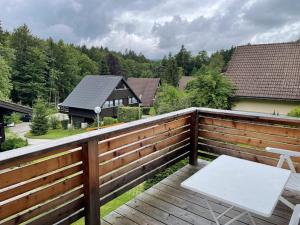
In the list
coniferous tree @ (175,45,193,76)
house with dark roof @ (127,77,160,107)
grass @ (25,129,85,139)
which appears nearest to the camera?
grass @ (25,129,85,139)

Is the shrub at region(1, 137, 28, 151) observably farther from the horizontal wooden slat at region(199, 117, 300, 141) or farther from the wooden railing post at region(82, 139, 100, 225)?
the wooden railing post at region(82, 139, 100, 225)

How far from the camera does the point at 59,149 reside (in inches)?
71.4

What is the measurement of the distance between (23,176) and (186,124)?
221 centimetres

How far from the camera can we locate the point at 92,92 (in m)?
25.2

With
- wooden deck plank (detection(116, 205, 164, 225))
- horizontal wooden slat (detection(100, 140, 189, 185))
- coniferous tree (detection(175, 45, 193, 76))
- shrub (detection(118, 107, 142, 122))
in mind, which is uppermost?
coniferous tree (detection(175, 45, 193, 76))

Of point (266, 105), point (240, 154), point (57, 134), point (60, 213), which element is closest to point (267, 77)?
point (266, 105)

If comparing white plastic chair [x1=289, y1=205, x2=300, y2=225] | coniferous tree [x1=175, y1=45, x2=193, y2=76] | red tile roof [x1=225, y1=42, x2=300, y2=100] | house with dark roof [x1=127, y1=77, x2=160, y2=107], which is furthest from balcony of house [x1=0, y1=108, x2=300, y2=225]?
coniferous tree [x1=175, y1=45, x2=193, y2=76]

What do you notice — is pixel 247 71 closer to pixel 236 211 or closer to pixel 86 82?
pixel 236 211

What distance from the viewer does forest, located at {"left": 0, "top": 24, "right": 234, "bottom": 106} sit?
31.4 m

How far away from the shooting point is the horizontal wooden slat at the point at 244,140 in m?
2.92

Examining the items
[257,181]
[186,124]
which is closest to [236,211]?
[257,181]

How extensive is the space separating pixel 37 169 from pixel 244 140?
2.44 metres

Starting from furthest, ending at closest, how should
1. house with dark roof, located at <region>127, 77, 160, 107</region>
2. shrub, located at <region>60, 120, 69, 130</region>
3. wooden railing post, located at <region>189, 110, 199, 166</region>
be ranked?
house with dark roof, located at <region>127, 77, 160, 107</region> < shrub, located at <region>60, 120, 69, 130</region> < wooden railing post, located at <region>189, 110, 199, 166</region>

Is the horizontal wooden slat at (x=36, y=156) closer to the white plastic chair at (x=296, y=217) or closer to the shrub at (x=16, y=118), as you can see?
the white plastic chair at (x=296, y=217)
